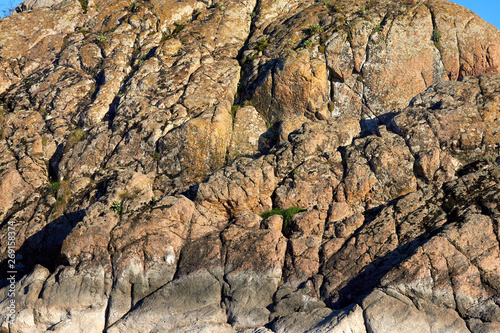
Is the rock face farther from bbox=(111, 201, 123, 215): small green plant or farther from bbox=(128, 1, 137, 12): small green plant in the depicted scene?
bbox=(128, 1, 137, 12): small green plant

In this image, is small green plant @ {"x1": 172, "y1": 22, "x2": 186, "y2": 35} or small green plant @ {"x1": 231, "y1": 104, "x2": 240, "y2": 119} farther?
small green plant @ {"x1": 172, "y1": 22, "x2": 186, "y2": 35}

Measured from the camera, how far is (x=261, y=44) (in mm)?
29719

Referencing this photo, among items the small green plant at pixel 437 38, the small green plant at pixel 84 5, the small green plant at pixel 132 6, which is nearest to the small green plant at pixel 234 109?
the small green plant at pixel 437 38

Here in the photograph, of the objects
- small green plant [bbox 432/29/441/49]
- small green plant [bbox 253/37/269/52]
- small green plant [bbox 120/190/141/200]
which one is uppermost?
small green plant [bbox 253/37/269/52]

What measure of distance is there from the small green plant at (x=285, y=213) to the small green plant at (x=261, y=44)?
13099mm

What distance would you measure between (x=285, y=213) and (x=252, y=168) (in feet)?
9.00

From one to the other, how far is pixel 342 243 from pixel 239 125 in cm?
1066

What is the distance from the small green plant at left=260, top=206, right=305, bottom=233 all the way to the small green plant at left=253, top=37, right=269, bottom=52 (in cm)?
1310

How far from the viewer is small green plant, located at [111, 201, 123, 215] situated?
1986 centimetres

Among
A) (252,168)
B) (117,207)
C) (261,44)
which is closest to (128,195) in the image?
(117,207)

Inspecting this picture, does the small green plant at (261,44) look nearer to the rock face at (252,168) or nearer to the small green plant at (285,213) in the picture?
the rock face at (252,168)

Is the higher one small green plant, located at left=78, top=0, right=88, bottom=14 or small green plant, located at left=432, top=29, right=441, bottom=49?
small green plant, located at left=78, top=0, right=88, bottom=14

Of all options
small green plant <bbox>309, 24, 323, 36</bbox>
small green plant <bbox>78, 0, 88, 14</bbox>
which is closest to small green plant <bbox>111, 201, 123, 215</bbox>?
small green plant <bbox>309, 24, 323, 36</bbox>

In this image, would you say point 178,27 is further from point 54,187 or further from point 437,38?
point 437,38
